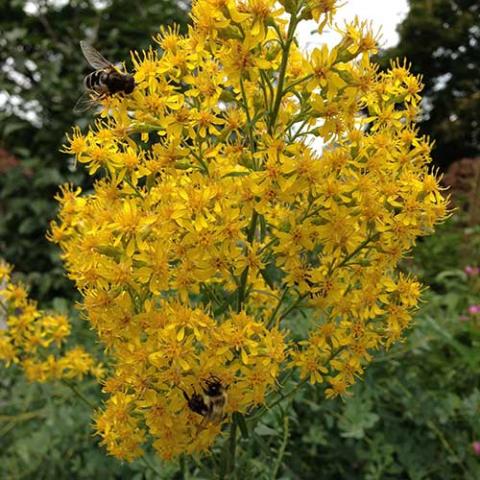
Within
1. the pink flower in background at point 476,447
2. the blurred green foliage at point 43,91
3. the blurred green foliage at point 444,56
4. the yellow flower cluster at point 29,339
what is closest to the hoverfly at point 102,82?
the yellow flower cluster at point 29,339

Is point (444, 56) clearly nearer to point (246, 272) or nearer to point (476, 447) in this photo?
point (476, 447)

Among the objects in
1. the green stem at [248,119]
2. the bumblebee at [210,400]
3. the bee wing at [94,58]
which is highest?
the bee wing at [94,58]

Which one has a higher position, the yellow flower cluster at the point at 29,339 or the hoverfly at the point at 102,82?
the hoverfly at the point at 102,82

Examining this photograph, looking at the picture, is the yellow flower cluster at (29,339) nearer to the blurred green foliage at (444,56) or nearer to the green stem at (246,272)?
the green stem at (246,272)

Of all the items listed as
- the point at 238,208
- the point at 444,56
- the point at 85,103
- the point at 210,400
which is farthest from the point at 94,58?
the point at 444,56

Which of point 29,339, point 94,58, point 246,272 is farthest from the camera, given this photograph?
point 29,339

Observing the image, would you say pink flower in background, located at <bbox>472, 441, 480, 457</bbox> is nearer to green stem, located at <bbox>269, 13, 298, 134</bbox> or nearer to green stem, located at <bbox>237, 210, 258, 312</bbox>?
green stem, located at <bbox>237, 210, 258, 312</bbox>
